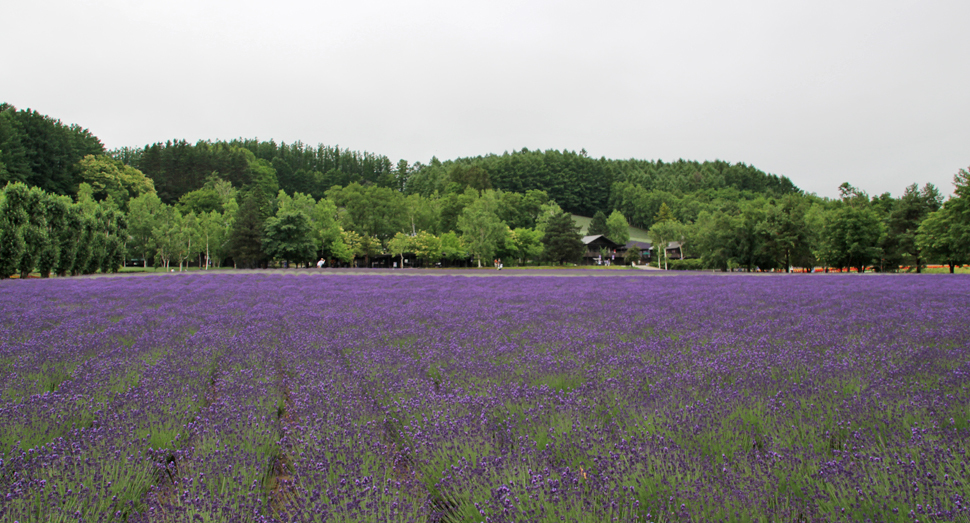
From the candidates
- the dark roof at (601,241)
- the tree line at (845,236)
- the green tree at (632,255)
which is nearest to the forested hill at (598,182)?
the dark roof at (601,241)

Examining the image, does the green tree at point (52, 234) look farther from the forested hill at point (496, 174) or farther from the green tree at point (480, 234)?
the forested hill at point (496, 174)

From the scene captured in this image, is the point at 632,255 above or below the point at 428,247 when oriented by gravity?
below

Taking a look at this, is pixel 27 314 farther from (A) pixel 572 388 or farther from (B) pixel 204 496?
(A) pixel 572 388

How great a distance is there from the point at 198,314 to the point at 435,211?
230ft

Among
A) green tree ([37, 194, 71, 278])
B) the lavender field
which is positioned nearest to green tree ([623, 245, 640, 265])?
green tree ([37, 194, 71, 278])

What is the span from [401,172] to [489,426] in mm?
151756

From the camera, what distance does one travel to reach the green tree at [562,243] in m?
70.0

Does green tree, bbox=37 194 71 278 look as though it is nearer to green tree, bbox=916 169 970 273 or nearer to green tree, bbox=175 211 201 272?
green tree, bbox=175 211 201 272

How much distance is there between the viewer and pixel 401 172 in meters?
150

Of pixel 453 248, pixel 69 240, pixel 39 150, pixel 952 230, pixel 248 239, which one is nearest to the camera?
pixel 69 240

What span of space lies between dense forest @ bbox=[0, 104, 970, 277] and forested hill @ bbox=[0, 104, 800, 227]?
41 cm

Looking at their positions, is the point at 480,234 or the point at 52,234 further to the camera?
the point at 480,234

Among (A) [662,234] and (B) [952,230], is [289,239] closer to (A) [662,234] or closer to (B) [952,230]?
(A) [662,234]

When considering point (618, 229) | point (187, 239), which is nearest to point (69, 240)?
point (187, 239)
